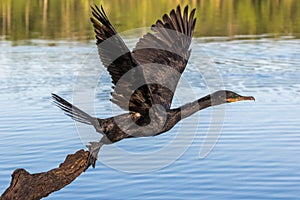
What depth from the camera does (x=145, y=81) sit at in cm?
812

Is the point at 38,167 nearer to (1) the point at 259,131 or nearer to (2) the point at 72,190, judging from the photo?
(2) the point at 72,190

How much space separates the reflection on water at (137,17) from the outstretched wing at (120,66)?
21958mm

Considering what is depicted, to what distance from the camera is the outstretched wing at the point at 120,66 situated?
24.8 feet

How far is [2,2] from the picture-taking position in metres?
47.1

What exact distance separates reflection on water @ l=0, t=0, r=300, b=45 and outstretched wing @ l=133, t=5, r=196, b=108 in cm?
2067

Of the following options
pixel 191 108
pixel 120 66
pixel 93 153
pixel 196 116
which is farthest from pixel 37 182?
pixel 196 116

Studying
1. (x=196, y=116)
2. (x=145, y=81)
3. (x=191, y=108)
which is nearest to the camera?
(x=145, y=81)

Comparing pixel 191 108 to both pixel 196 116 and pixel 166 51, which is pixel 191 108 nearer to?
pixel 166 51

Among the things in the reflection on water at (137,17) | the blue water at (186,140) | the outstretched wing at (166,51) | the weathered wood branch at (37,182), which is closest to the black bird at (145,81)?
the outstretched wing at (166,51)

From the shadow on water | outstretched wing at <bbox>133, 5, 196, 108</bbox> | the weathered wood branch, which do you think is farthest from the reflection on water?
the weathered wood branch

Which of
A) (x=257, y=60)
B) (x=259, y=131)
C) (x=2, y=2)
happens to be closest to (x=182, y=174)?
(x=259, y=131)

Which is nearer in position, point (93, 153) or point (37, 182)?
point (37, 182)

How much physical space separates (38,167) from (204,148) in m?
2.98

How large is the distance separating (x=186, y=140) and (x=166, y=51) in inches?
209
